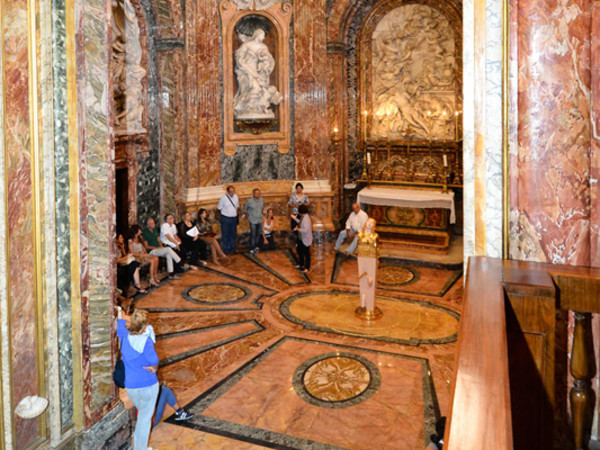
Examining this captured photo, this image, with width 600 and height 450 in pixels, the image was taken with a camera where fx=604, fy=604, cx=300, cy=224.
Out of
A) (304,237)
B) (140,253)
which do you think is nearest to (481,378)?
(140,253)

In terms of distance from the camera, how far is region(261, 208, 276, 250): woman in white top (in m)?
12.4

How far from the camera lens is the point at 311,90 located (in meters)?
13.3

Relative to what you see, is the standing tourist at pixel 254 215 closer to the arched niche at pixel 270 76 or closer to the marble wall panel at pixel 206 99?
the marble wall panel at pixel 206 99

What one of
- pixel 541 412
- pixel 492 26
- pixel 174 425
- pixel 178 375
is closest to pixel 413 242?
pixel 178 375

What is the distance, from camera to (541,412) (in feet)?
8.68

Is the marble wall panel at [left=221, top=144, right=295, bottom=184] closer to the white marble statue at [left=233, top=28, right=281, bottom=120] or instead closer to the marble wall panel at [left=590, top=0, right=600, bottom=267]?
the white marble statue at [left=233, top=28, right=281, bottom=120]

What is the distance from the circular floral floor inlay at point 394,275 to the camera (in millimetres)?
10477

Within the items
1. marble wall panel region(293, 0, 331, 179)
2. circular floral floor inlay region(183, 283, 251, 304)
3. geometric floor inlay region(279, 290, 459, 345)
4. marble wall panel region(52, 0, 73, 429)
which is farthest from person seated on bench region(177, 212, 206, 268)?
marble wall panel region(52, 0, 73, 429)

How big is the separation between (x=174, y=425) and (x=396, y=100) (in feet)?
33.2

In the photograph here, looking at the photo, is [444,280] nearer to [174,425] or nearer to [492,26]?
[174,425]

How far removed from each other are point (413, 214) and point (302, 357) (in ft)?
21.1

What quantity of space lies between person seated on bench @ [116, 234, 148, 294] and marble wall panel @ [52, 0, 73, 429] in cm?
463

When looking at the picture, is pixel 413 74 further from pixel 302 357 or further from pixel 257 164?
pixel 302 357

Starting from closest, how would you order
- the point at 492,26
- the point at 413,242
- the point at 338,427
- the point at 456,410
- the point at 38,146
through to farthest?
the point at 456,410
the point at 492,26
the point at 38,146
the point at 338,427
the point at 413,242
